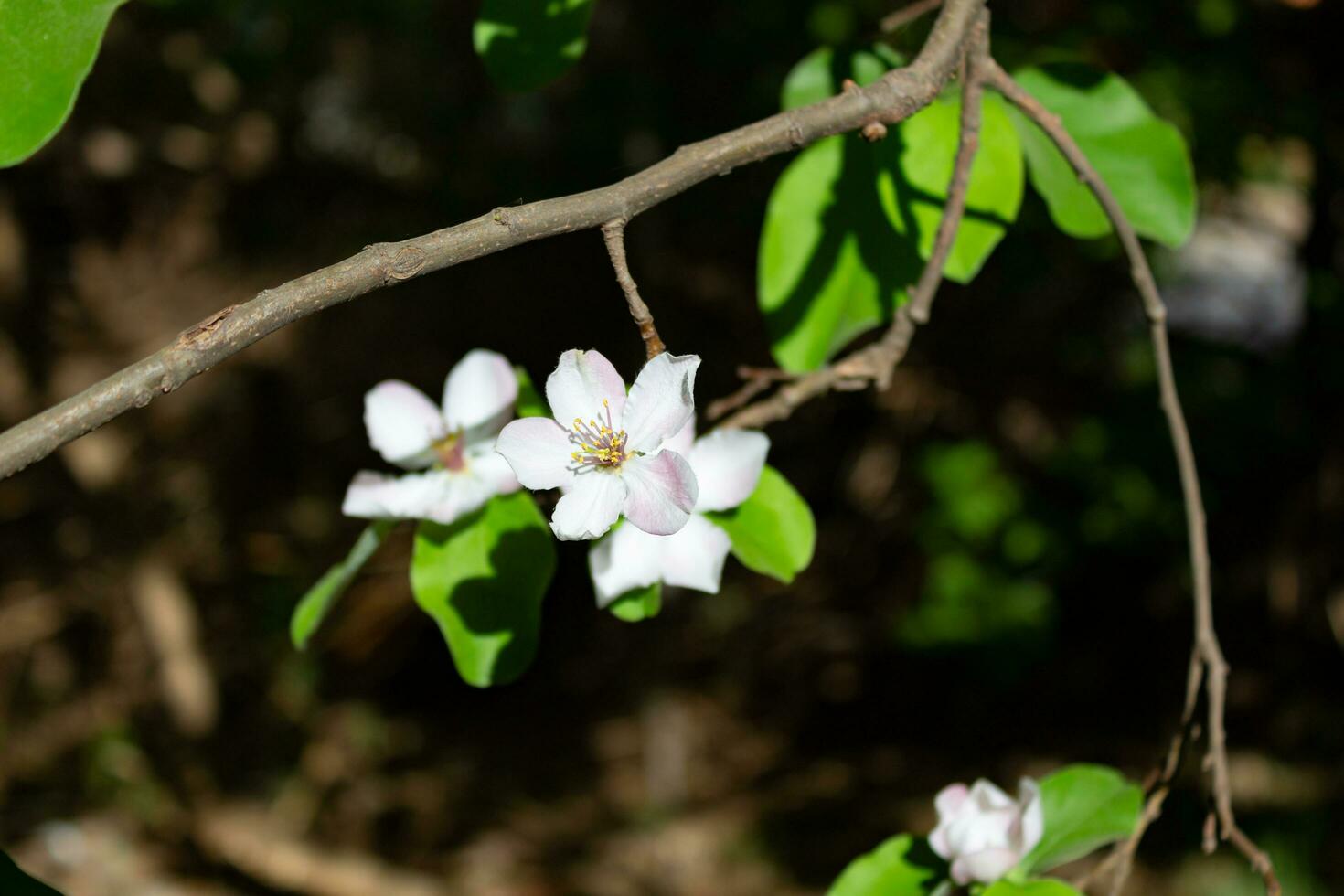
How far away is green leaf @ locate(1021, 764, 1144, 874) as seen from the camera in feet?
2.64

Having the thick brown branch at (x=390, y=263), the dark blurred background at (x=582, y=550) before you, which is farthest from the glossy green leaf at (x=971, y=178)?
the dark blurred background at (x=582, y=550)

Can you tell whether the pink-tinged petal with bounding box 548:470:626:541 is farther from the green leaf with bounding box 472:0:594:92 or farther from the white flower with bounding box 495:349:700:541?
the green leaf with bounding box 472:0:594:92

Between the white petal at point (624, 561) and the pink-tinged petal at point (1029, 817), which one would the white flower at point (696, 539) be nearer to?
the white petal at point (624, 561)

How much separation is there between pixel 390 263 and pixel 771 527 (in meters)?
0.33

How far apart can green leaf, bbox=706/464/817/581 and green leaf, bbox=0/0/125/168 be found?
1.49ft

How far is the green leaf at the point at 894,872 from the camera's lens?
82 cm

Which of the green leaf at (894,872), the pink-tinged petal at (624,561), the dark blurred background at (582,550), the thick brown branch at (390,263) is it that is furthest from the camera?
the dark blurred background at (582,550)

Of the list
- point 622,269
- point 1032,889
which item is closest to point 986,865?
point 1032,889

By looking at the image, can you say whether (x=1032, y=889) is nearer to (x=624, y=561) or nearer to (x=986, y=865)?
(x=986, y=865)

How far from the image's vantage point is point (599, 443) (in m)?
0.65

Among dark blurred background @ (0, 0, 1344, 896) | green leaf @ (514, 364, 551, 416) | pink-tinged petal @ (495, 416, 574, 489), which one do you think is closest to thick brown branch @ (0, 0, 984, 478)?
pink-tinged petal @ (495, 416, 574, 489)

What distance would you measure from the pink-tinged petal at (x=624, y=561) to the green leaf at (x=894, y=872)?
0.28m

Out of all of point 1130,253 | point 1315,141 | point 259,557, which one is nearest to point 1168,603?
point 1315,141

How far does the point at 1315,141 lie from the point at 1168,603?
1182 millimetres
